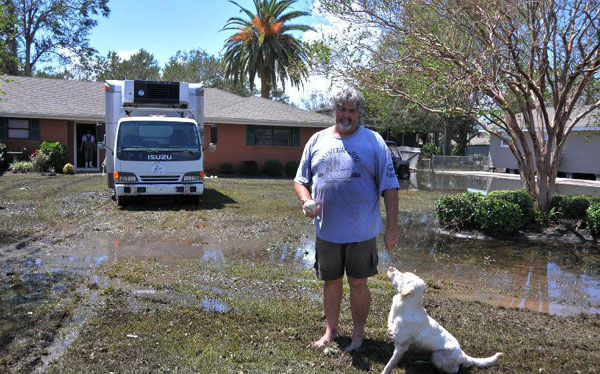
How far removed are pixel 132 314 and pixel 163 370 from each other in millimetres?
1256

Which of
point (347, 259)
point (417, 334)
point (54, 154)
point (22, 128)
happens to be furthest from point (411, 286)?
point (22, 128)

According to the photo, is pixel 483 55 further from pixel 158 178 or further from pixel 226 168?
pixel 226 168

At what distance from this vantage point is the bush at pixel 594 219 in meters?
9.41

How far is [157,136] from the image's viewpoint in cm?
1167

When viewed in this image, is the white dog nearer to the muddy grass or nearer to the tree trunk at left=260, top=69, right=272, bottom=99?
the muddy grass

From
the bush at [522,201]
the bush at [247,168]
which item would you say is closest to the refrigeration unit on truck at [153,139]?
the bush at [522,201]

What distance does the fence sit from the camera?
33000 millimetres

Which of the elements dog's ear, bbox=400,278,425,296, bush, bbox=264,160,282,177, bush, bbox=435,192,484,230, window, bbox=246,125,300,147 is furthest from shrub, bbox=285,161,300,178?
dog's ear, bbox=400,278,425,296

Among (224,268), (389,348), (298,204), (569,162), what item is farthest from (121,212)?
(569,162)

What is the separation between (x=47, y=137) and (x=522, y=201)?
1989 cm

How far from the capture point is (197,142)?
1189 cm

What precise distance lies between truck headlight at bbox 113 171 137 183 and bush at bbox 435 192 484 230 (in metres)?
6.84

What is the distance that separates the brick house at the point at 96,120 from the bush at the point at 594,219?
51.0 feet

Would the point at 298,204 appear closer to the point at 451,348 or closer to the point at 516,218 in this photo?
the point at 516,218
